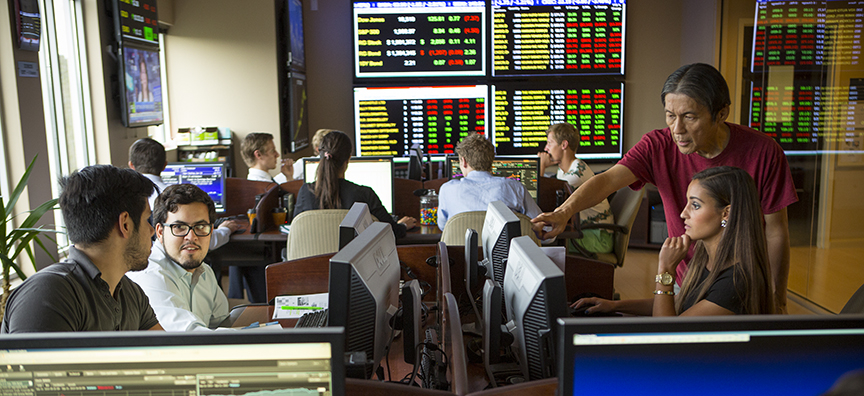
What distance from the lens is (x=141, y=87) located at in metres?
4.43

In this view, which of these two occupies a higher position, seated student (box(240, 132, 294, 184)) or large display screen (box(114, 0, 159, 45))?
large display screen (box(114, 0, 159, 45))

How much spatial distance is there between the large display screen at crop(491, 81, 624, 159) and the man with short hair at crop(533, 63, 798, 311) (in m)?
4.12

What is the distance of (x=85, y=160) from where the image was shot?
4.07 m

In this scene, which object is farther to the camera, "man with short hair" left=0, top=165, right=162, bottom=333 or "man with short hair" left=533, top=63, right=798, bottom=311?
"man with short hair" left=533, top=63, right=798, bottom=311

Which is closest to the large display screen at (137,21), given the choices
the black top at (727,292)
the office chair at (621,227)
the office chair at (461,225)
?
the office chair at (461,225)

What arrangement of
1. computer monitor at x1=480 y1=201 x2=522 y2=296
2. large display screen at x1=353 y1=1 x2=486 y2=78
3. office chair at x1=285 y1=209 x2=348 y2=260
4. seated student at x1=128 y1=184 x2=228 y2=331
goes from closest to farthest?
computer monitor at x1=480 y1=201 x2=522 y2=296 → seated student at x1=128 y1=184 x2=228 y2=331 → office chair at x1=285 y1=209 x2=348 y2=260 → large display screen at x1=353 y1=1 x2=486 y2=78

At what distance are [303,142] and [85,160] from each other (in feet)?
7.47

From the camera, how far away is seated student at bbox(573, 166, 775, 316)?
1.51m

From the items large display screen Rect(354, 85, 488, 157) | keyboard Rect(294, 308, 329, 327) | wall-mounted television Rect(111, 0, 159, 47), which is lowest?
keyboard Rect(294, 308, 329, 327)

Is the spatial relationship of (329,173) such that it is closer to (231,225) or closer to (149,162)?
(231,225)

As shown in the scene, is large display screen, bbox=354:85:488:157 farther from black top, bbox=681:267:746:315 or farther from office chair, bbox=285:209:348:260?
black top, bbox=681:267:746:315

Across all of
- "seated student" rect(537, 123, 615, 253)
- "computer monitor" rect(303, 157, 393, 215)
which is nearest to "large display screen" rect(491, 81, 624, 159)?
"seated student" rect(537, 123, 615, 253)

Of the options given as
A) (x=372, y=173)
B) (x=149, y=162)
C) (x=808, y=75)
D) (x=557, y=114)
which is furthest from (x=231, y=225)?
(x=808, y=75)

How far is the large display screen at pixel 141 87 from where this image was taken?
13.7ft
